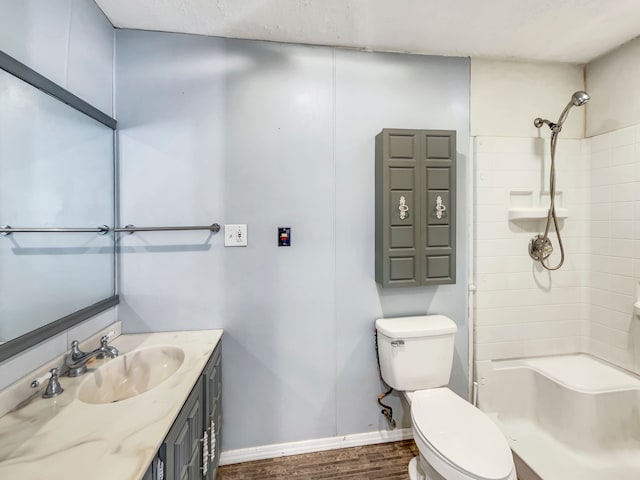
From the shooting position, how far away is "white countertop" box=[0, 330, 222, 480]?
67cm

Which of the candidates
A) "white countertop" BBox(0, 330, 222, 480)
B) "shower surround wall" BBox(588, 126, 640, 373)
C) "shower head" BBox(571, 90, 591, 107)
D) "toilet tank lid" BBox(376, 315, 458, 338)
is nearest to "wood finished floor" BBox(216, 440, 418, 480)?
"toilet tank lid" BBox(376, 315, 458, 338)

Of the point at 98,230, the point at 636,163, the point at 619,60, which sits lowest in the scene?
the point at 98,230

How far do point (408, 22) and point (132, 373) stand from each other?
86.4 inches

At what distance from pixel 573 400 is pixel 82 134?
2875 millimetres

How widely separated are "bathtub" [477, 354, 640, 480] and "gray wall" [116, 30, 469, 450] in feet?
2.10

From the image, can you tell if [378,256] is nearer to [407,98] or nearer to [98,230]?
[407,98]

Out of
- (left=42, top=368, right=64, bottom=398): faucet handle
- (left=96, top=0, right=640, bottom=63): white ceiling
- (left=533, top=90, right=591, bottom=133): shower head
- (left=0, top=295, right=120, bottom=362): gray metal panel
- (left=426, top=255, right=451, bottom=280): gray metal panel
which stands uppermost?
(left=96, top=0, right=640, bottom=63): white ceiling

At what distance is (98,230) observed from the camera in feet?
4.55

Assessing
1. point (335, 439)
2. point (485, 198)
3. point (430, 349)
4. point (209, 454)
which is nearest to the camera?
point (209, 454)

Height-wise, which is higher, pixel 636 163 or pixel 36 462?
pixel 636 163

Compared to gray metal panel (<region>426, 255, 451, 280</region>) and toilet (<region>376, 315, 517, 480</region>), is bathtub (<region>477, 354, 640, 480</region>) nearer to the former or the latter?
toilet (<region>376, 315, 517, 480</region>)

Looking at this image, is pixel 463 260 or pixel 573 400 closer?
pixel 573 400

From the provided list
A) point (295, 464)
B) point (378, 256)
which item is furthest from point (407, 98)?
point (295, 464)

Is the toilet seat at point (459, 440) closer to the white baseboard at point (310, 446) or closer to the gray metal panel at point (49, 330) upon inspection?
the white baseboard at point (310, 446)
